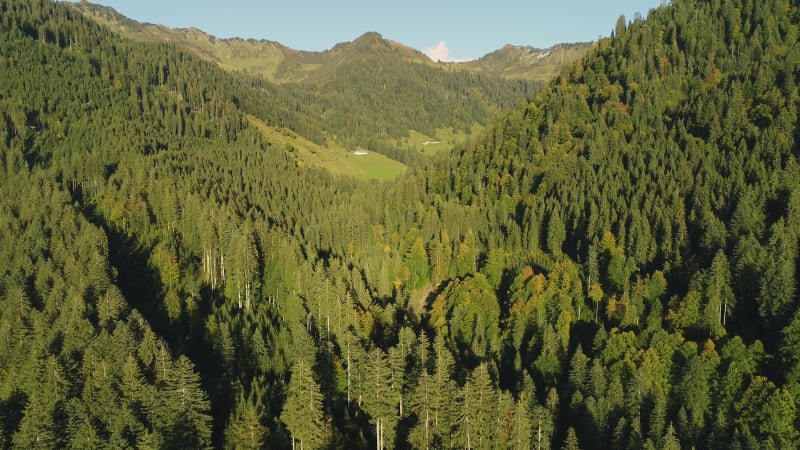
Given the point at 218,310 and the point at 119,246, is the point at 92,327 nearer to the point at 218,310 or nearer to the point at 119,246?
the point at 218,310

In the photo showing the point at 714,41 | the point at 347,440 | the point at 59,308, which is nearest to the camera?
the point at 347,440

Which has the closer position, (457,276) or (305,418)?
(305,418)

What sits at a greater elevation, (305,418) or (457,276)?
(457,276)

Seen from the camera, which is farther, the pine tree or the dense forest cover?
the dense forest cover

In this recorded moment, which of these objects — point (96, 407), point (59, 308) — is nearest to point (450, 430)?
point (96, 407)

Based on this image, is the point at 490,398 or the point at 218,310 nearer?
the point at 490,398

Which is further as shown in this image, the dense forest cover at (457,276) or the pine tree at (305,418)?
the dense forest cover at (457,276)

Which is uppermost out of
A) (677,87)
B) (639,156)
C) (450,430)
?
(677,87)

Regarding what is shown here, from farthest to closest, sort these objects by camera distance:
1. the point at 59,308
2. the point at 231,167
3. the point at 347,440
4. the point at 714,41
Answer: the point at 231,167
the point at 714,41
the point at 59,308
the point at 347,440
